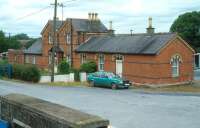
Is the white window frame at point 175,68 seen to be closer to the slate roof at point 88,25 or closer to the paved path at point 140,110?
the slate roof at point 88,25

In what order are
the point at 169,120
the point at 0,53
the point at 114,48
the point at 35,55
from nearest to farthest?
1. the point at 169,120
2. the point at 114,48
3. the point at 35,55
4. the point at 0,53

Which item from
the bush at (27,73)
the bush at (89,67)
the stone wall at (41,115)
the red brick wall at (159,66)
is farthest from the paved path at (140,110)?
the bush at (89,67)

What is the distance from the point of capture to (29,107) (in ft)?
37.8

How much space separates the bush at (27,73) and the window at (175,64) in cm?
1443

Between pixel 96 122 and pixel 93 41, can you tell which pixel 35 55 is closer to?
pixel 93 41

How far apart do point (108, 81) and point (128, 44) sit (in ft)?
25.1

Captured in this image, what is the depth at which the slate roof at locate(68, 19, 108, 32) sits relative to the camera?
187ft

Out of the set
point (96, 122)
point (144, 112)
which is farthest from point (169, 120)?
point (96, 122)

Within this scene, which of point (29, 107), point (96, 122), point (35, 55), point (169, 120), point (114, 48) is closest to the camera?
point (96, 122)

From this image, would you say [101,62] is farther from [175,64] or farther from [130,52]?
[175,64]

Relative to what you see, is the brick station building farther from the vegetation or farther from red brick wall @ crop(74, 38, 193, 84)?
the vegetation

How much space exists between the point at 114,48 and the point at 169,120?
29.0 meters

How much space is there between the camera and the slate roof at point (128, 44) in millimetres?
43969

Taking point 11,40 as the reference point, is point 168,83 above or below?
below
